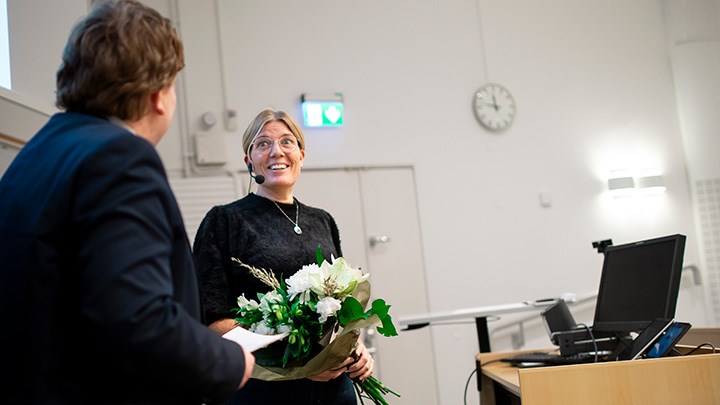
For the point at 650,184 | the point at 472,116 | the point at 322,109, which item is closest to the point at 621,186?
the point at 650,184

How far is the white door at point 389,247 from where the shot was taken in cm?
498

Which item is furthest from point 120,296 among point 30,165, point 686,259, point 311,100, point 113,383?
point 686,259

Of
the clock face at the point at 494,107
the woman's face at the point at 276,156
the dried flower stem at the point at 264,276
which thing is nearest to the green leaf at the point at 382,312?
the dried flower stem at the point at 264,276

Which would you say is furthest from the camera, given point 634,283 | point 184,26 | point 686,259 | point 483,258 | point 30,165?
point 686,259

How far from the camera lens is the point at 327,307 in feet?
5.47

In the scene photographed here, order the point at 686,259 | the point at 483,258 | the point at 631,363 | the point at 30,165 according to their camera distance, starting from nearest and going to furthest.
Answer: the point at 30,165
the point at 631,363
the point at 483,258
the point at 686,259

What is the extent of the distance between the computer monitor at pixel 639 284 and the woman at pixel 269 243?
2.80 feet

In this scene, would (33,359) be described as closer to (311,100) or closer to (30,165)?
(30,165)

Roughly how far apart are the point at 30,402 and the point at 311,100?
4.26m

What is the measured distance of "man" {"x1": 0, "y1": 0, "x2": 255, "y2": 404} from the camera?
0.92m

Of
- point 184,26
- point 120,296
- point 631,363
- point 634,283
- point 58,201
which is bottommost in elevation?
point 631,363

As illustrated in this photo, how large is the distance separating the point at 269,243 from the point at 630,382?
40.4 inches

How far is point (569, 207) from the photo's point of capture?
5.63 metres

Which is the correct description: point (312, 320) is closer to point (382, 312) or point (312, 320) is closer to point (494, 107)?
point (382, 312)
